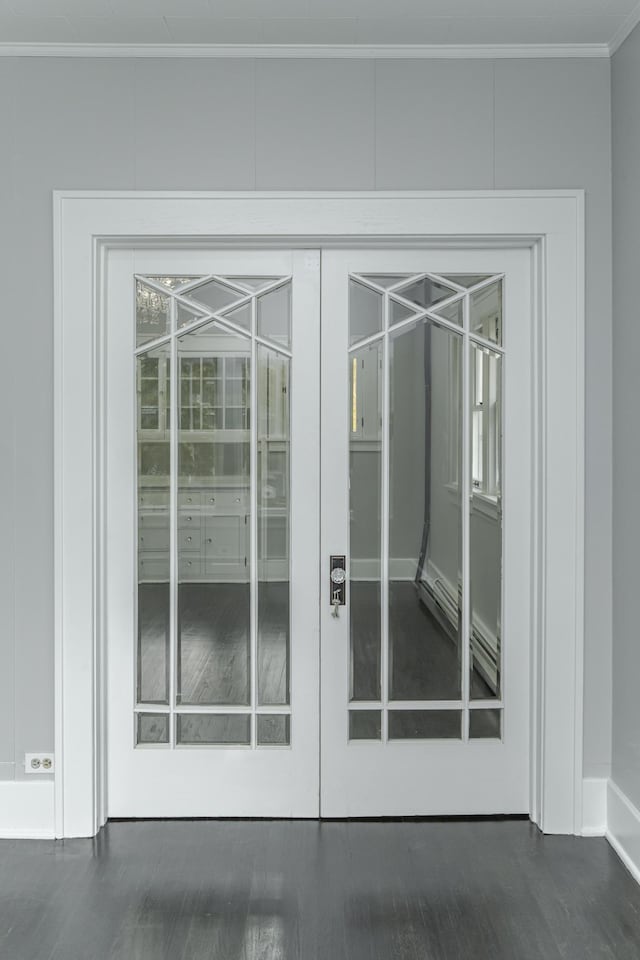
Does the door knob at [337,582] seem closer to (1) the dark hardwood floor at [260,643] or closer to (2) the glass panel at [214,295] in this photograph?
(1) the dark hardwood floor at [260,643]

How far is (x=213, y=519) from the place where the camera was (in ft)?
9.73

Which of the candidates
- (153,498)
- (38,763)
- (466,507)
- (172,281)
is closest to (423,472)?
(466,507)

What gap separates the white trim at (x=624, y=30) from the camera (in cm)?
257

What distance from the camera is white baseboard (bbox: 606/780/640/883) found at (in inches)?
103

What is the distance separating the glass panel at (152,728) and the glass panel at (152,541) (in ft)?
0.20

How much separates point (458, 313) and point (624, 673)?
138 cm

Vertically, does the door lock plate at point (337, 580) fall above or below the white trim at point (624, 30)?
below

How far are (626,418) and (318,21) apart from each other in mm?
1638

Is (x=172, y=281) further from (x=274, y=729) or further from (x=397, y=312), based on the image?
(x=274, y=729)

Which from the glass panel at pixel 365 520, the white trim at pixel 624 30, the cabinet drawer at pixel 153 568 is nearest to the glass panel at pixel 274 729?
the glass panel at pixel 365 520

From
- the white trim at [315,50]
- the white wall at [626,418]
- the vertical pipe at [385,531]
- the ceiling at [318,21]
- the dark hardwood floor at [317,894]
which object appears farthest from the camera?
the vertical pipe at [385,531]

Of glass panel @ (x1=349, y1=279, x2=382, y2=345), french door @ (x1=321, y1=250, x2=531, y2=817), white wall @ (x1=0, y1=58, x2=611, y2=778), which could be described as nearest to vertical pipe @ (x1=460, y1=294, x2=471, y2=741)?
french door @ (x1=321, y1=250, x2=531, y2=817)

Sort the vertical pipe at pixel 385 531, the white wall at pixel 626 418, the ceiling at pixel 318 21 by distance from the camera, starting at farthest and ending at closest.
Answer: the vertical pipe at pixel 385 531 → the white wall at pixel 626 418 → the ceiling at pixel 318 21

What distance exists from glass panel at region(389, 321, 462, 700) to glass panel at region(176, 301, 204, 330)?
714 millimetres
